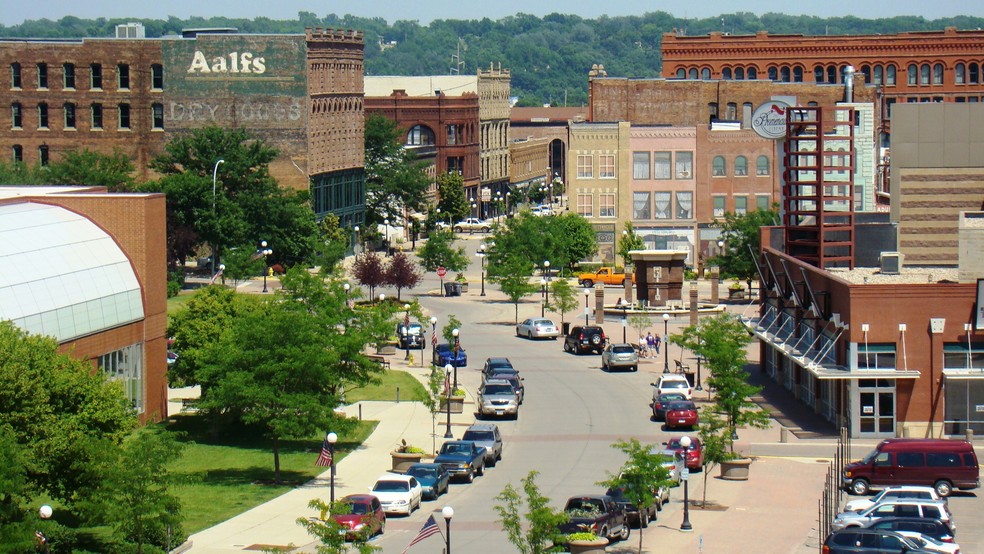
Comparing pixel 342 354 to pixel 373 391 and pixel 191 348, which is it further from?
pixel 373 391

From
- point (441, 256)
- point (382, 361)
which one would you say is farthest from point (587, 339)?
point (441, 256)

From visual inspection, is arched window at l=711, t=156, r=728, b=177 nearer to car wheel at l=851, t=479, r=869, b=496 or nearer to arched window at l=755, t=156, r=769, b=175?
arched window at l=755, t=156, r=769, b=175

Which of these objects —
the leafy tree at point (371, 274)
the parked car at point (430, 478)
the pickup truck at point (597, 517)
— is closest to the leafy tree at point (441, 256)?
the leafy tree at point (371, 274)

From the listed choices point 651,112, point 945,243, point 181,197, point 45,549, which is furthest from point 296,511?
point 651,112

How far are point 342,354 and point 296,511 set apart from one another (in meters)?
10.4

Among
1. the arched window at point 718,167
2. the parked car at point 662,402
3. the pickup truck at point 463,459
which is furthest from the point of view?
the arched window at point 718,167

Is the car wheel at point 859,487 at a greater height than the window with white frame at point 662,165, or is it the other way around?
the window with white frame at point 662,165

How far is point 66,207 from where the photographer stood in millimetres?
63906

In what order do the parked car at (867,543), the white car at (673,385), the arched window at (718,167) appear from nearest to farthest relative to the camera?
the parked car at (867,543), the white car at (673,385), the arched window at (718,167)

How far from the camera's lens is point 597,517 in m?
43.5

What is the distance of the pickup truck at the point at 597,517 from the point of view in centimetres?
4297

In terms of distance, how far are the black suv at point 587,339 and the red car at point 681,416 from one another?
19423 mm

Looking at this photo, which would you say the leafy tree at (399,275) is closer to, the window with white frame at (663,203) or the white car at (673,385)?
the window with white frame at (663,203)

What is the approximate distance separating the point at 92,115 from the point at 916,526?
87638mm
